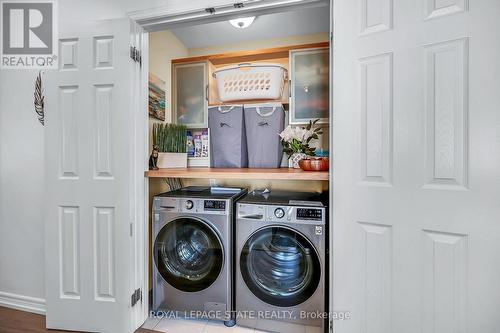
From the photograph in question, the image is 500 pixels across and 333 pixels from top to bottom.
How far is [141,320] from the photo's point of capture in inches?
67.8

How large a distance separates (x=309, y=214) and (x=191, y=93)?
1.61 m

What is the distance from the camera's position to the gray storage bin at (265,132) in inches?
79.0

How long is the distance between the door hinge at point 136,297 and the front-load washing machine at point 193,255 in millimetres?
120

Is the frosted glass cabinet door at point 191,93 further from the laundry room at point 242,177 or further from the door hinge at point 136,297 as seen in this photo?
the door hinge at point 136,297

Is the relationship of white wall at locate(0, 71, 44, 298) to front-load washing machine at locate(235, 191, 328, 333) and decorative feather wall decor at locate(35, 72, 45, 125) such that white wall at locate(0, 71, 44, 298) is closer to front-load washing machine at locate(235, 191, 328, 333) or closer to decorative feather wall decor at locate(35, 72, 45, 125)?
decorative feather wall decor at locate(35, 72, 45, 125)

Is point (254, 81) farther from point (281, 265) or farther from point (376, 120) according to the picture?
point (281, 265)

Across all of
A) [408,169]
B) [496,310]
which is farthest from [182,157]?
[496,310]

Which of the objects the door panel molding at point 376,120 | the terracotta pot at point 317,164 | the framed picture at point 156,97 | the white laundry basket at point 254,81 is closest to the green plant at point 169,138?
the framed picture at point 156,97

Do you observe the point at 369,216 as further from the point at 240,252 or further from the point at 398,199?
the point at 240,252

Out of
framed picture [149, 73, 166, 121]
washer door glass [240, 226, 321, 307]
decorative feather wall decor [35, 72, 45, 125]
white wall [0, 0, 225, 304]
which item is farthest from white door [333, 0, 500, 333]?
white wall [0, 0, 225, 304]

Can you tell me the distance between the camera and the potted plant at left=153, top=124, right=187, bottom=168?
192 cm

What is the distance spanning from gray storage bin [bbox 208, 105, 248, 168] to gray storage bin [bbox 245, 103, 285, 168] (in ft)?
0.24

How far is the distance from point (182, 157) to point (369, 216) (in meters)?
1.58

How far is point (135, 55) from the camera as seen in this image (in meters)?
1.60
